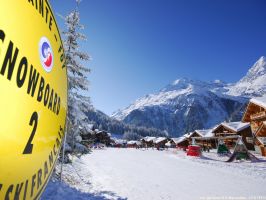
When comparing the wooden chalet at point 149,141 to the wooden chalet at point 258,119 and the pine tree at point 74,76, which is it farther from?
the pine tree at point 74,76

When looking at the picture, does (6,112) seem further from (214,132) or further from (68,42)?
(214,132)

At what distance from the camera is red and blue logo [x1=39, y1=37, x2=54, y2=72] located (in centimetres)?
177

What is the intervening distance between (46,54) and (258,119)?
39965 mm

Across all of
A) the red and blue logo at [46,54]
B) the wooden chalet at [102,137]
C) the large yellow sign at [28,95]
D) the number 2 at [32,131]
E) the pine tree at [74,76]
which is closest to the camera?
the large yellow sign at [28,95]

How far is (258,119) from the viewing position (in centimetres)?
3709

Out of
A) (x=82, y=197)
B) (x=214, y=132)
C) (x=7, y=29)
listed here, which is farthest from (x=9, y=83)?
(x=214, y=132)

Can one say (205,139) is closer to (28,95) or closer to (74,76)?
(74,76)

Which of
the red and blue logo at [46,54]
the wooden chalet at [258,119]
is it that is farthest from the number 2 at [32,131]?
the wooden chalet at [258,119]

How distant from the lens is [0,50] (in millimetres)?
1313

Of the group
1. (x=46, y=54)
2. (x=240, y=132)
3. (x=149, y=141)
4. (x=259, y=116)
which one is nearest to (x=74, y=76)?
(x=46, y=54)

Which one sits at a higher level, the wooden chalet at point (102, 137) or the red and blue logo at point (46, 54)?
the wooden chalet at point (102, 137)

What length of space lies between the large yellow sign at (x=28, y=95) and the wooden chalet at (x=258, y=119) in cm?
3244

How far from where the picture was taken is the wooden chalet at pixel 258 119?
3152cm

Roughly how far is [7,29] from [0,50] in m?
0.14
